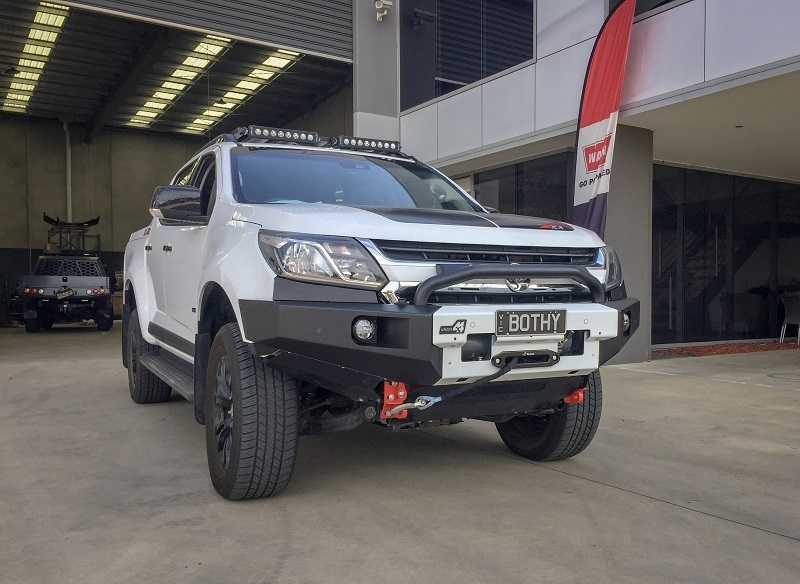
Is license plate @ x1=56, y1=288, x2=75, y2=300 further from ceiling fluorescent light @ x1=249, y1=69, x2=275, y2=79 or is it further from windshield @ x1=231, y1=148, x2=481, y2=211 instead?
windshield @ x1=231, y1=148, x2=481, y2=211

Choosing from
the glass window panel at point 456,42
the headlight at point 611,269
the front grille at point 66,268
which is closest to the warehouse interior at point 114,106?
the glass window panel at point 456,42

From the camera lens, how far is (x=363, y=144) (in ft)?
14.9

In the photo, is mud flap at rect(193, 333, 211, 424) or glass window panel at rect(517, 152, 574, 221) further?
glass window panel at rect(517, 152, 574, 221)

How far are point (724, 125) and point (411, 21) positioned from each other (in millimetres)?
5915

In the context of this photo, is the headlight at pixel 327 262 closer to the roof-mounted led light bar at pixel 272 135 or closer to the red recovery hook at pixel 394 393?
the red recovery hook at pixel 394 393

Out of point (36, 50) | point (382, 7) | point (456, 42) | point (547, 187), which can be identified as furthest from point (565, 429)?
point (36, 50)

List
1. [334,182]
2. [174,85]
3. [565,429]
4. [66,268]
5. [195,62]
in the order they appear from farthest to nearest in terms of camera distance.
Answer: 1. [174,85]
2. [195,62]
3. [66,268]
4. [334,182]
5. [565,429]

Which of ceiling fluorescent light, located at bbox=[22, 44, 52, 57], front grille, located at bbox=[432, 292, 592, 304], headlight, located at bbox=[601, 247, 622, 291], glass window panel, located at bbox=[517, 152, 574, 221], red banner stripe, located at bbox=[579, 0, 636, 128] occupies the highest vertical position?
ceiling fluorescent light, located at bbox=[22, 44, 52, 57]

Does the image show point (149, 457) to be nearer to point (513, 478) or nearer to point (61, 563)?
point (61, 563)

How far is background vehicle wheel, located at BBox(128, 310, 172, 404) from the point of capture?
5641mm

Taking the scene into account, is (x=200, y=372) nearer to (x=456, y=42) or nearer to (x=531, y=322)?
(x=531, y=322)

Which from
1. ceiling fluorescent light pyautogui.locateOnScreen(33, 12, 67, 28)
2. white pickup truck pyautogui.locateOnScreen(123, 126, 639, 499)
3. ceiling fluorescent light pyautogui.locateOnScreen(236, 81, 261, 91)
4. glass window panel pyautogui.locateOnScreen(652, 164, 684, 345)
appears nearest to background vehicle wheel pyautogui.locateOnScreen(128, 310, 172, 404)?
white pickup truck pyautogui.locateOnScreen(123, 126, 639, 499)

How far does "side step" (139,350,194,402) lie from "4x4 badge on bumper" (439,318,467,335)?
1.66m

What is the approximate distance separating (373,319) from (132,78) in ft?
55.3
